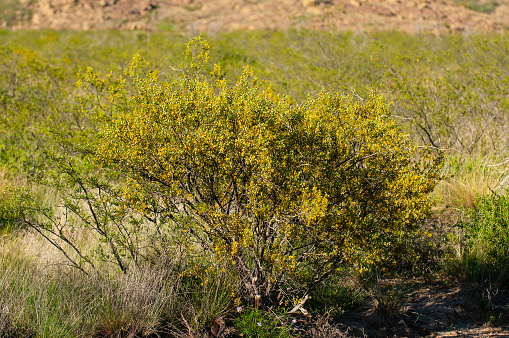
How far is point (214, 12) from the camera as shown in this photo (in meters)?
50.7

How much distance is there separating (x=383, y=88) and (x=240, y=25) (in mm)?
35351

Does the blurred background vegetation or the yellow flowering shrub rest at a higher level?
the yellow flowering shrub

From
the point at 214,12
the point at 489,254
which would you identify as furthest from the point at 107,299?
the point at 214,12

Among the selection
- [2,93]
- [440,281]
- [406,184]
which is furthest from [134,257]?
[2,93]

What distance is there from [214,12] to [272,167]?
168 ft

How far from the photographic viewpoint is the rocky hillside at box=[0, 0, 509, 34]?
147 feet

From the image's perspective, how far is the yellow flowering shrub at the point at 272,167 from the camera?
3.27 meters

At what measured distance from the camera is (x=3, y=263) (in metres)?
4.14

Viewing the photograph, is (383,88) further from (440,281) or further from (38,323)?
(38,323)

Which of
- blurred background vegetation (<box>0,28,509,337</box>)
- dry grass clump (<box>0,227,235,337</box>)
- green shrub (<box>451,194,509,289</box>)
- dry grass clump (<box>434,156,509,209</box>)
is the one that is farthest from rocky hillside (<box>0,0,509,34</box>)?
dry grass clump (<box>0,227,235,337</box>)

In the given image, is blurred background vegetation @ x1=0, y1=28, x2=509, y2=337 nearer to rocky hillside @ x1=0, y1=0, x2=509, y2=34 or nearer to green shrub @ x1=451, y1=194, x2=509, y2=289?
green shrub @ x1=451, y1=194, x2=509, y2=289

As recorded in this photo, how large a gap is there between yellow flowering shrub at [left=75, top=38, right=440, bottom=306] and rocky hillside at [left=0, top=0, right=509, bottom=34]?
133 ft

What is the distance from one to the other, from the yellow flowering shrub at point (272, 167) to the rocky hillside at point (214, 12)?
40429 mm

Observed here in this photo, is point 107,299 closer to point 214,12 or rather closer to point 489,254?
point 489,254
